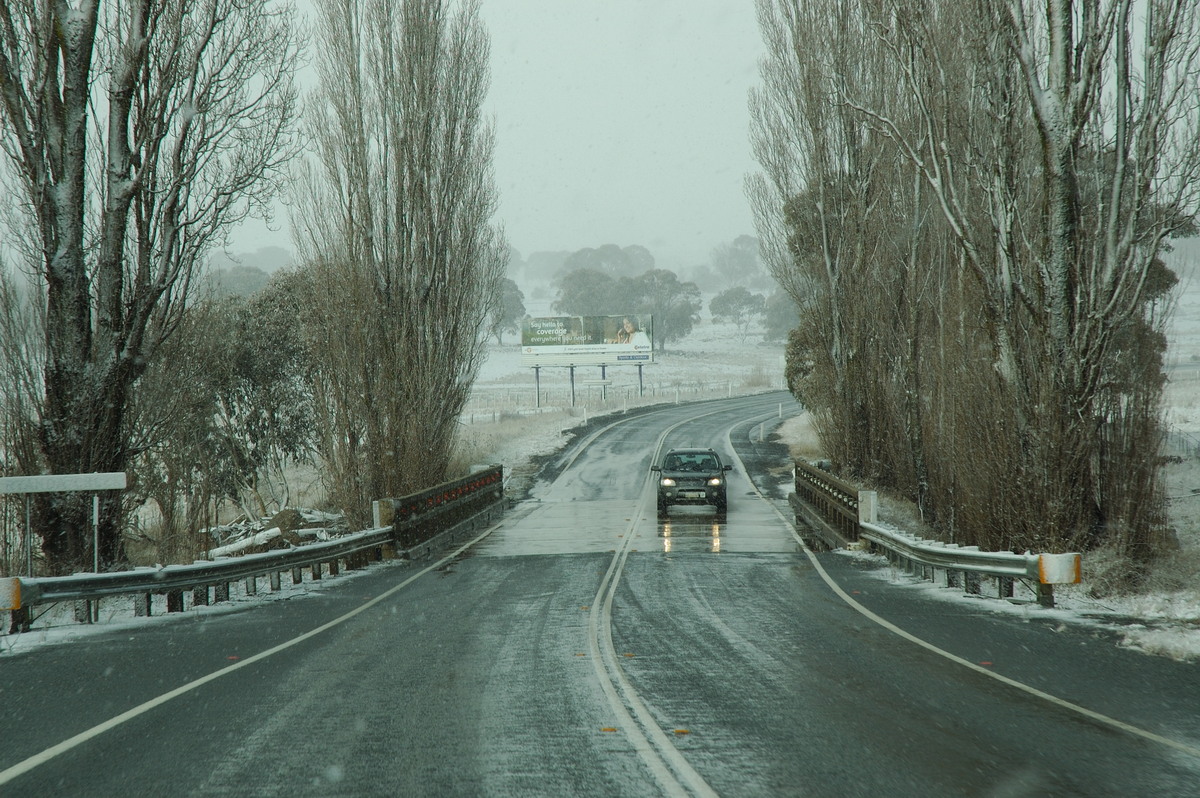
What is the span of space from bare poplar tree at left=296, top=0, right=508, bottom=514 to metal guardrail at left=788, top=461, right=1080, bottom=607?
8960 millimetres

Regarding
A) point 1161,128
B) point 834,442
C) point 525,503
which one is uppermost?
A: point 1161,128

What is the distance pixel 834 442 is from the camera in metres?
27.1

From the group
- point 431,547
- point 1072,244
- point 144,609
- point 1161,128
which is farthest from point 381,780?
point 431,547

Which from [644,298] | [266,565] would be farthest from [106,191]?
[644,298]

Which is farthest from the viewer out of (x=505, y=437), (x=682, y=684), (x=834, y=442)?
(x=505, y=437)

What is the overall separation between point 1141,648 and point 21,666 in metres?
10.2

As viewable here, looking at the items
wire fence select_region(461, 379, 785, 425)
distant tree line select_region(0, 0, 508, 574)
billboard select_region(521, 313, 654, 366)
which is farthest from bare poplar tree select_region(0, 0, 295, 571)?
billboard select_region(521, 313, 654, 366)

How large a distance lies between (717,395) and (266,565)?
7035 centimetres

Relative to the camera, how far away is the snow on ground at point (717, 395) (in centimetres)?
1055

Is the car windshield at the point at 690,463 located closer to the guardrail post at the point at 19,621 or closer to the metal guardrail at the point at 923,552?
the metal guardrail at the point at 923,552

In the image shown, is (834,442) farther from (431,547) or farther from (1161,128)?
(1161,128)

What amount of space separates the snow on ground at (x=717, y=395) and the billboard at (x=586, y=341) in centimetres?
353

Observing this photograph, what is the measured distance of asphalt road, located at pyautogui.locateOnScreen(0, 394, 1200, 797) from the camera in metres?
5.59

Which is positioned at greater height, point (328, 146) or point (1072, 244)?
point (328, 146)
